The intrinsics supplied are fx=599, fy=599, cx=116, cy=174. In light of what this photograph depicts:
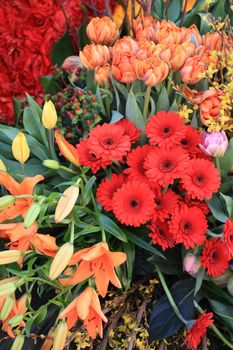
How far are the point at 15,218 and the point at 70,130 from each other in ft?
0.66

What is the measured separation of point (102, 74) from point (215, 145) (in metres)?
0.22

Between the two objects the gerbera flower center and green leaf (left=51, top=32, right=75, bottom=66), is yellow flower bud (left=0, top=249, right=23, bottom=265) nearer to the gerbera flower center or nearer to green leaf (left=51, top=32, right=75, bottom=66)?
the gerbera flower center

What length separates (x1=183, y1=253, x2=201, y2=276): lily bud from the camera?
824mm

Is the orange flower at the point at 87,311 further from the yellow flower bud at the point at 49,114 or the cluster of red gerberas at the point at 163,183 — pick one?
the yellow flower bud at the point at 49,114

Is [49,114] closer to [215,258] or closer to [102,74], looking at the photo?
[102,74]

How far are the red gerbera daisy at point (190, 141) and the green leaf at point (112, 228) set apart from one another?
0.15 meters

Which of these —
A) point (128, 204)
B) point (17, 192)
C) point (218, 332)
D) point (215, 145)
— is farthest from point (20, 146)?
point (218, 332)

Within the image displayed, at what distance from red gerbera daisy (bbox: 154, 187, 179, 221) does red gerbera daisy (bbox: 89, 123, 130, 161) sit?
0.25ft

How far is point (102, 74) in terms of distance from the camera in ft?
3.02

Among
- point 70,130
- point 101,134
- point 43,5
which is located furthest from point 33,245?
point 43,5

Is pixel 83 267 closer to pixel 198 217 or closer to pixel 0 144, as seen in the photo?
pixel 198 217

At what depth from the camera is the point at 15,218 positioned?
860 mm

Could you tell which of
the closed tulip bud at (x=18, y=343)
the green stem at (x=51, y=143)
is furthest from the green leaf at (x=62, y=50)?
the closed tulip bud at (x=18, y=343)

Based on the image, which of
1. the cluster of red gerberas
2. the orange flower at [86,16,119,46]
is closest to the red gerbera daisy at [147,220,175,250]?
the cluster of red gerberas
